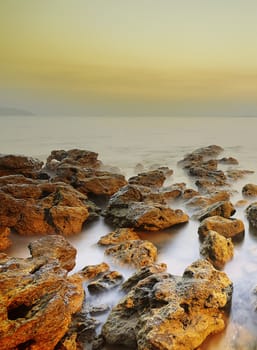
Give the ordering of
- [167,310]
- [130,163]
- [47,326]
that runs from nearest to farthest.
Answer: [47,326] < [167,310] < [130,163]

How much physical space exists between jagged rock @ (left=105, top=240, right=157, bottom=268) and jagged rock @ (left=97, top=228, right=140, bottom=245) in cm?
57

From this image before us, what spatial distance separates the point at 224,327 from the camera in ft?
14.3

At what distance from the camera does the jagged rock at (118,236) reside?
7.39 metres

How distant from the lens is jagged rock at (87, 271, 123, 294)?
17.4ft

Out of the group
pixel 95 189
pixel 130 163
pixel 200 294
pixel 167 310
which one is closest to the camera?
pixel 167 310

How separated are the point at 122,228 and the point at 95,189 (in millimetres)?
3131

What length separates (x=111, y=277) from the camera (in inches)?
221

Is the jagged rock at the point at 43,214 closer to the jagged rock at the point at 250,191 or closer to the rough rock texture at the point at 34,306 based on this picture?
the rough rock texture at the point at 34,306

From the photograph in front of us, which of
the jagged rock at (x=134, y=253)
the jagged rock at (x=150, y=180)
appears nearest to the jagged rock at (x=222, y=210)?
the jagged rock at (x=134, y=253)

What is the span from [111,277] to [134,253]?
2.91 ft

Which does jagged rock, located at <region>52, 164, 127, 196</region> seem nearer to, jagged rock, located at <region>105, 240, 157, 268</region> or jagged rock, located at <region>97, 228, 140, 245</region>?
jagged rock, located at <region>97, 228, 140, 245</region>

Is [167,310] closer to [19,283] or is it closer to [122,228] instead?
[19,283]

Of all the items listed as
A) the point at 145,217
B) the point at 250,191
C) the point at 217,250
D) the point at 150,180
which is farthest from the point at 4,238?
the point at 250,191

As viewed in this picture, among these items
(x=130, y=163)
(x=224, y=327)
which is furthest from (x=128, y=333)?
(x=130, y=163)
